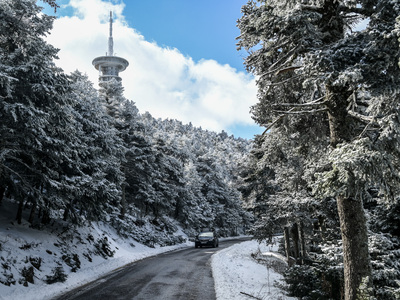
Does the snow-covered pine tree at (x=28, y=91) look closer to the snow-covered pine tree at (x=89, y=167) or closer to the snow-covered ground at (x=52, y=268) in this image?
the snow-covered pine tree at (x=89, y=167)

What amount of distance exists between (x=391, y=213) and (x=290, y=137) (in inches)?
164

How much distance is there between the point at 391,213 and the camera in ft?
32.4

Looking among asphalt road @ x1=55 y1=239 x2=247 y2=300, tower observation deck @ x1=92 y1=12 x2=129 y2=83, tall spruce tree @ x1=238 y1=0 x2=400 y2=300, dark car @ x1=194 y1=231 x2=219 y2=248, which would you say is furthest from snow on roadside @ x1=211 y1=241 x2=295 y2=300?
tower observation deck @ x1=92 y1=12 x2=129 y2=83

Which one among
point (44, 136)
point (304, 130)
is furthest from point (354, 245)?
point (44, 136)

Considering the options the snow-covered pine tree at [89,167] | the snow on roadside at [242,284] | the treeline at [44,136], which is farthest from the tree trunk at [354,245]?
the snow-covered pine tree at [89,167]

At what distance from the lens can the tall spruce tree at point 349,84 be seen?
558 centimetres

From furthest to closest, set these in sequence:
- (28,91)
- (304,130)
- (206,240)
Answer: (206,240) < (28,91) < (304,130)

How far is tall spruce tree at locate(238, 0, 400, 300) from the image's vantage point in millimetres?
5578

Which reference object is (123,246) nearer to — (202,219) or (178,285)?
(178,285)

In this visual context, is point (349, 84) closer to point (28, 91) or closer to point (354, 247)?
point (354, 247)

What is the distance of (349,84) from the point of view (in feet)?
20.0

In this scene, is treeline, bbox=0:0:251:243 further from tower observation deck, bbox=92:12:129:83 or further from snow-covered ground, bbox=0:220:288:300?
tower observation deck, bbox=92:12:129:83

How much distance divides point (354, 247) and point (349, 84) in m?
3.57

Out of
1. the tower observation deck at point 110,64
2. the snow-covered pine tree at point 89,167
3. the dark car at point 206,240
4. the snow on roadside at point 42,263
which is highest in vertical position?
the tower observation deck at point 110,64
